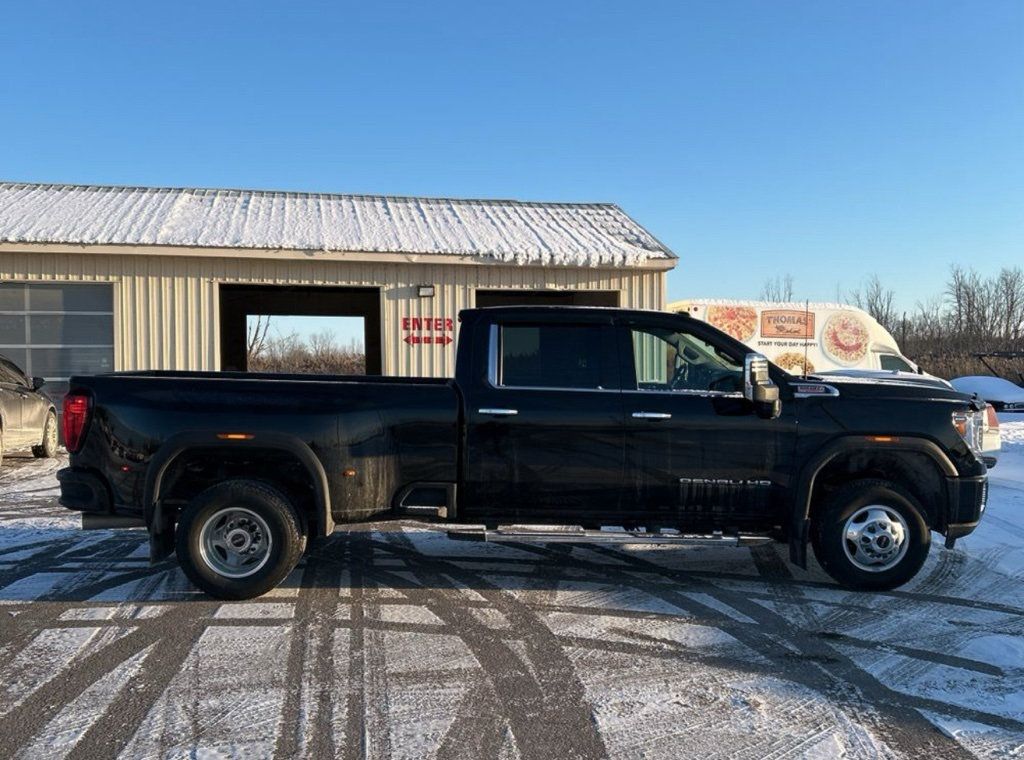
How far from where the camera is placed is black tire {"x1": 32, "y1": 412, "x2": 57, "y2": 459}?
12.4m

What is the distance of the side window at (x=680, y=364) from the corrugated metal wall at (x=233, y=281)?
29.2 feet

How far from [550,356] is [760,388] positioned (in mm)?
1440

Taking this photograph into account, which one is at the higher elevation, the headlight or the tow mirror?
the tow mirror

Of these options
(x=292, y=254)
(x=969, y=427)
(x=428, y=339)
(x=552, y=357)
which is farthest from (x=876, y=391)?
(x=292, y=254)

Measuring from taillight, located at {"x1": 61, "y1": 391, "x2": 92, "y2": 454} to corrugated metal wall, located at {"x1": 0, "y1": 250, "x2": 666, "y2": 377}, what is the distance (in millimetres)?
8715

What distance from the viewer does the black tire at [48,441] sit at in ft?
40.7

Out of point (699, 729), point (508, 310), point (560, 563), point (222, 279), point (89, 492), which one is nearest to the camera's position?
point (699, 729)

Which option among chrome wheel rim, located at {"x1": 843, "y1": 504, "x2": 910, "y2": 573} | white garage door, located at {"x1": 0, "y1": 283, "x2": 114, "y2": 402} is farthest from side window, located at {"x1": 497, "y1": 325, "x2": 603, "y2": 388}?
white garage door, located at {"x1": 0, "y1": 283, "x2": 114, "y2": 402}

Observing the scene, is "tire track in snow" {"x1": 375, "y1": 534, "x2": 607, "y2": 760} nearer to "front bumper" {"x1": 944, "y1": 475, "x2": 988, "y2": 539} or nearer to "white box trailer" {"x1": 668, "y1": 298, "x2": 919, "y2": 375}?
"front bumper" {"x1": 944, "y1": 475, "x2": 988, "y2": 539}

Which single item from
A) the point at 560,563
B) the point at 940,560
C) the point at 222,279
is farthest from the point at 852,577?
the point at 222,279

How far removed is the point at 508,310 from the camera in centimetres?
568

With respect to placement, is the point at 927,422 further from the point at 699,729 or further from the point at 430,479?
the point at 430,479

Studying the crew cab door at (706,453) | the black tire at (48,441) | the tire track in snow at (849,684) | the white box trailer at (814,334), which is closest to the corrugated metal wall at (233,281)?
the black tire at (48,441)

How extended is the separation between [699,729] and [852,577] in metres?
2.54
